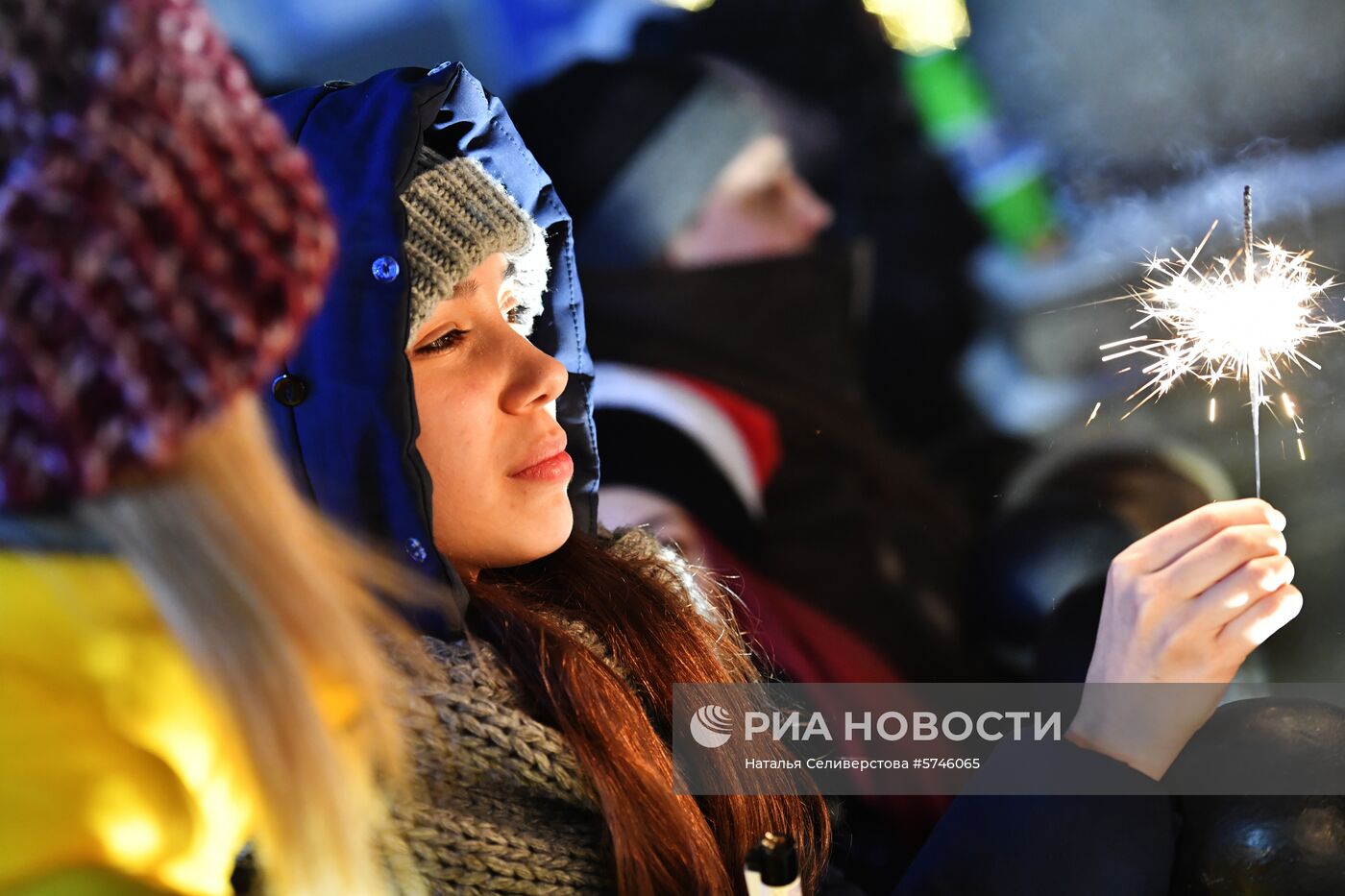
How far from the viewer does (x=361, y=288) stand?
973 millimetres

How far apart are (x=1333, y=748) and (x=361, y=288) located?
1046mm

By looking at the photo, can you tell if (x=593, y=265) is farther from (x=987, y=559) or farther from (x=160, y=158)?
(x=160, y=158)

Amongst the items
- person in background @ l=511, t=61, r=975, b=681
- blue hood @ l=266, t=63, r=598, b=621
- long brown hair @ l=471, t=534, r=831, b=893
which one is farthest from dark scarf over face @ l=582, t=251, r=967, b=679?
blue hood @ l=266, t=63, r=598, b=621

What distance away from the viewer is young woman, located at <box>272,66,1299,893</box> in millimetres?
954

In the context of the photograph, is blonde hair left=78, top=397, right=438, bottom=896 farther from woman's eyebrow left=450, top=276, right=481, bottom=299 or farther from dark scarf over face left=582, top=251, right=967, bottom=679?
dark scarf over face left=582, top=251, right=967, bottom=679

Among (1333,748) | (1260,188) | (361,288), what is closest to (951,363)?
(1260,188)

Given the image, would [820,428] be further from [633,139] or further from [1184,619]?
[1184,619]

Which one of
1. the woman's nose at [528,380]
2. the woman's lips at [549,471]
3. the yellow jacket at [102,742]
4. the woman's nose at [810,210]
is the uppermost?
the woman's nose at [810,210]

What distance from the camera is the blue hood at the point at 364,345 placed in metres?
0.97

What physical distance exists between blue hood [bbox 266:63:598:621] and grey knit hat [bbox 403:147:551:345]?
4cm

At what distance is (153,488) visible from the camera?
623 mm

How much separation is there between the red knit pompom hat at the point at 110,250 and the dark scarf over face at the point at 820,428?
103 cm

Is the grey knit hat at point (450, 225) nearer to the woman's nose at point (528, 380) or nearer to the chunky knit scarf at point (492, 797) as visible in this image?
the woman's nose at point (528, 380)

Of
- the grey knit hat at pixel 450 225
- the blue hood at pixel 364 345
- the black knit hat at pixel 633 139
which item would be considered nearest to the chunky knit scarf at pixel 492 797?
the blue hood at pixel 364 345
